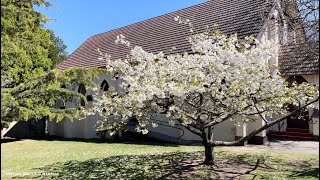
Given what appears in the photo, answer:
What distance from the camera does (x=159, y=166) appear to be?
11805mm

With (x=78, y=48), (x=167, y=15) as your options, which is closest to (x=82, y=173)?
(x=167, y=15)

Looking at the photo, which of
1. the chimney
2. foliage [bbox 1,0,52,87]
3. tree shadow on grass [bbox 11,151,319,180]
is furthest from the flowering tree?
foliage [bbox 1,0,52,87]

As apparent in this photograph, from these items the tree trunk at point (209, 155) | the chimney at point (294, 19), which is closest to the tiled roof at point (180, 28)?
the chimney at point (294, 19)

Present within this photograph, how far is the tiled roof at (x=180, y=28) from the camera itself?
19266mm

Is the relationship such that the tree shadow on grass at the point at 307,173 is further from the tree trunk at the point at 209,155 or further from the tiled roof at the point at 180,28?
the tiled roof at the point at 180,28

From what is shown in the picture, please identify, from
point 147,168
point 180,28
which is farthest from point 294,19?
point 180,28

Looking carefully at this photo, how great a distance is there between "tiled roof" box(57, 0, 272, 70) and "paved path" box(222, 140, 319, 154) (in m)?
5.89

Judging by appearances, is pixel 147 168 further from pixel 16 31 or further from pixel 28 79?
pixel 16 31

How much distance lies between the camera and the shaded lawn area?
1040 cm

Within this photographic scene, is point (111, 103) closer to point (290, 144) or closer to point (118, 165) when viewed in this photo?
point (118, 165)

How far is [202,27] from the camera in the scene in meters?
21.3

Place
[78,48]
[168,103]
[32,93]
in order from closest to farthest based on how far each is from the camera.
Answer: [32,93] < [168,103] < [78,48]

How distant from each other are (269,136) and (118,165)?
35.4 feet

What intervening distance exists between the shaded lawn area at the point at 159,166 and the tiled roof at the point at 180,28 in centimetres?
666
